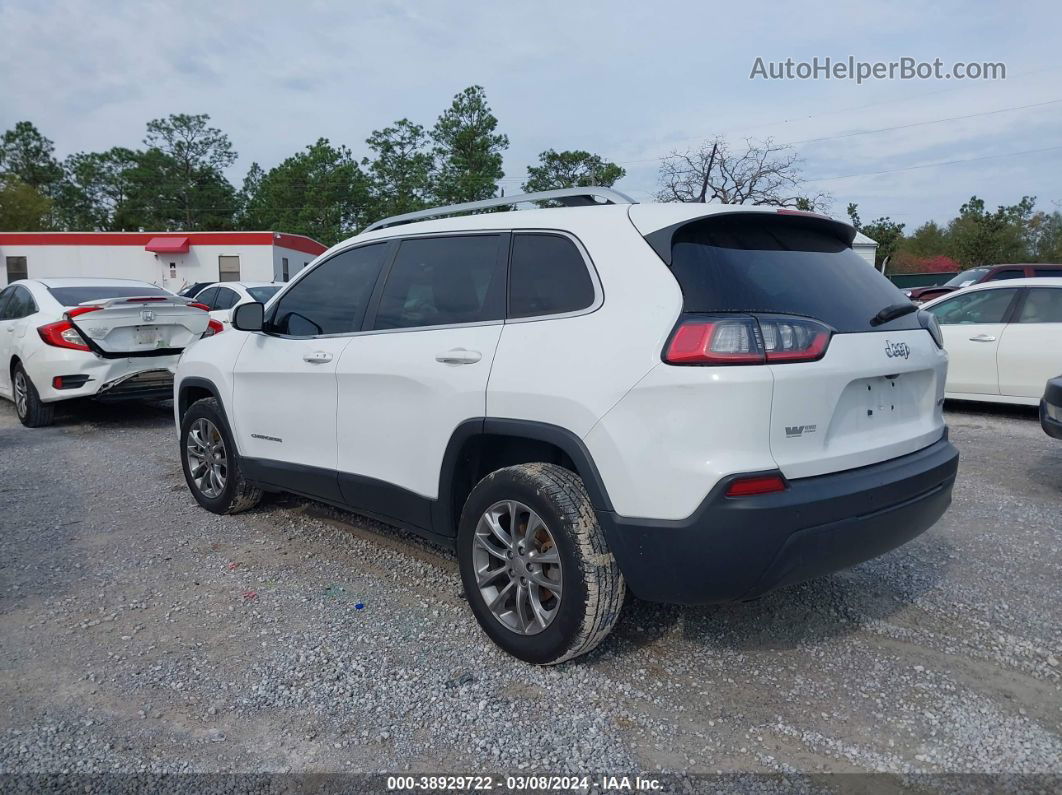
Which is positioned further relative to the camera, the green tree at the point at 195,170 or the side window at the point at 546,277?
the green tree at the point at 195,170

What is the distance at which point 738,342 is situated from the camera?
8.40ft

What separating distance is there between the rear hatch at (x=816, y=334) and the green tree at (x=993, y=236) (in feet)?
160

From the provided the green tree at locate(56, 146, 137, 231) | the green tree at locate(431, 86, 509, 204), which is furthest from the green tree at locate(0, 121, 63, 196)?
the green tree at locate(431, 86, 509, 204)

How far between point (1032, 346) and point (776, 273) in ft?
22.2

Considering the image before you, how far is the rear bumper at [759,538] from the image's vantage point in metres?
2.51

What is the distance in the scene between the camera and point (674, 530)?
8.39 feet

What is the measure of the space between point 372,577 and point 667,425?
6.93 feet

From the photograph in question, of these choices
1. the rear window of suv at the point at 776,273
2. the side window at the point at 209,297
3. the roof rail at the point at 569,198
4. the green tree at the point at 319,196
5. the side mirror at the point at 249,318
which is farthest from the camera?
the green tree at the point at 319,196

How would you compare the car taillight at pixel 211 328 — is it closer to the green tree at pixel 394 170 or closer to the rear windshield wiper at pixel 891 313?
the rear windshield wiper at pixel 891 313

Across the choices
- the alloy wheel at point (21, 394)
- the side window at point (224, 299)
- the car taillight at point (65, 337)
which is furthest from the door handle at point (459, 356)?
the side window at point (224, 299)

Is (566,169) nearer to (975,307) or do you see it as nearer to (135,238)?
(135,238)

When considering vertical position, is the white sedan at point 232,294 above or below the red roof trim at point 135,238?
below

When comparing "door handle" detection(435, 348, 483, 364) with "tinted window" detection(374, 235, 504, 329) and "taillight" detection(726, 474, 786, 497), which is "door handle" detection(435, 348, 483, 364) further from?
"taillight" detection(726, 474, 786, 497)

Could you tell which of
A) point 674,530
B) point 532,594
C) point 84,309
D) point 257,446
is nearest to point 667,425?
point 674,530
